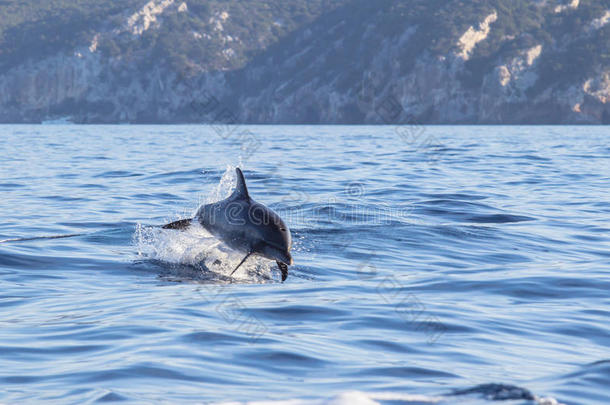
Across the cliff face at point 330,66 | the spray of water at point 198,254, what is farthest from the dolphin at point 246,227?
the cliff face at point 330,66

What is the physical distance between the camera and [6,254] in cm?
1084

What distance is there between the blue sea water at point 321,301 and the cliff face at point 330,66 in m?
99.9

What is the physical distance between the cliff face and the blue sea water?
328ft

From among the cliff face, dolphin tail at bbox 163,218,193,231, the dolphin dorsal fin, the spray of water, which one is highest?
the cliff face

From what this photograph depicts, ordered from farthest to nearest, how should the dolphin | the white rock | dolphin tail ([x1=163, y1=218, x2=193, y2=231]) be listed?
the white rock → dolphin tail ([x1=163, y1=218, x2=193, y2=231]) → the dolphin

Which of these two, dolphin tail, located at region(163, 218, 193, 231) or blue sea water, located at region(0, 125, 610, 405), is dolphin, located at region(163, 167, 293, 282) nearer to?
dolphin tail, located at region(163, 218, 193, 231)

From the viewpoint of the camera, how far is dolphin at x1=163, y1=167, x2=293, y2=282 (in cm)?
962

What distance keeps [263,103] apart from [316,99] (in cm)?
1148

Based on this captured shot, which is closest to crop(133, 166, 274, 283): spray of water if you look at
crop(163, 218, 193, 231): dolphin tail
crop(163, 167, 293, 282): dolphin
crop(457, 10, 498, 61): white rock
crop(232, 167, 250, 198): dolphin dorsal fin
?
crop(163, 218, 193, 231): dolphin tail

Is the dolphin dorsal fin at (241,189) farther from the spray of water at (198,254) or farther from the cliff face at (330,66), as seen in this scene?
the cliff face at (330,66)

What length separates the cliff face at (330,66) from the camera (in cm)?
11631

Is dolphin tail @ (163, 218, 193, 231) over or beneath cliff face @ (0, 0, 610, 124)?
beneath

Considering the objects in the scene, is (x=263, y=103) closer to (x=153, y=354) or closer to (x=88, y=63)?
(x=88, y=63)

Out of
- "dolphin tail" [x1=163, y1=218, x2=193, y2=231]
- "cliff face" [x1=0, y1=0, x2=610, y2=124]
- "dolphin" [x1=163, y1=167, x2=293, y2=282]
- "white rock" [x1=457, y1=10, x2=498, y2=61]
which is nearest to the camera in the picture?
"dolphin" [x1=163, y1=167, x2=293, y2=282]
